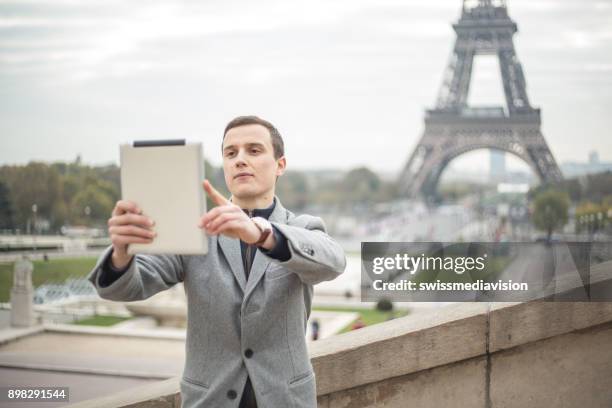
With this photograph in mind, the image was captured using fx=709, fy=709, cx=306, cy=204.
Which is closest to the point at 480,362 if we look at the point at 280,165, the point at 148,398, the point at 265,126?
the point at 148,398

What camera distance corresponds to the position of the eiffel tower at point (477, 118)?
2430 centimetres

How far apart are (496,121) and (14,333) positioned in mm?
20574

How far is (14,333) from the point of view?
1173cm

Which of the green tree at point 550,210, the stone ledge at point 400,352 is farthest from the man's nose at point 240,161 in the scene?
the green tree at point 550,210

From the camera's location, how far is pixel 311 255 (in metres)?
1.46

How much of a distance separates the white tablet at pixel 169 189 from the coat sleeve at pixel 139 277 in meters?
0.14

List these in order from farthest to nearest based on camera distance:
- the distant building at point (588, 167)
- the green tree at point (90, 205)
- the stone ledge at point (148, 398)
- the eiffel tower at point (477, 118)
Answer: the eiffel tower at point (477, 118), the green tree at point (90, 205), the distant building at point (588, 167), the stone ledge at point (148, 398)

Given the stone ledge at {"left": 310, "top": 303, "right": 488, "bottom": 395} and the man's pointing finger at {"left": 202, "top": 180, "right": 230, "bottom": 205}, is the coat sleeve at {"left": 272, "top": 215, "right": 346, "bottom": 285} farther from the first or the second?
the stone ledge at {"left": 310, "top": 303, "right": 488, "bottom": 395}

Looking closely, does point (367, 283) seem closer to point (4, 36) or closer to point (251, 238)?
point (251, 238)

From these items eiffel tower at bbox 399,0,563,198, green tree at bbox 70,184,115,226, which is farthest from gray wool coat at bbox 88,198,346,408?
eiffel tower at bbox 399,0,563,198

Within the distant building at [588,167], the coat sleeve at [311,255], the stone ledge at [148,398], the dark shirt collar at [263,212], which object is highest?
the distant building at [588,167]

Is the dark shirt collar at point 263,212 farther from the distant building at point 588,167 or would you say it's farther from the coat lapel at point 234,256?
the distant building at point 588,167

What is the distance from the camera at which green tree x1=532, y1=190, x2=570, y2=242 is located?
13297 mm

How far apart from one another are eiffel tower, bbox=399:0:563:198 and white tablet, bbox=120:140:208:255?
2245cm
